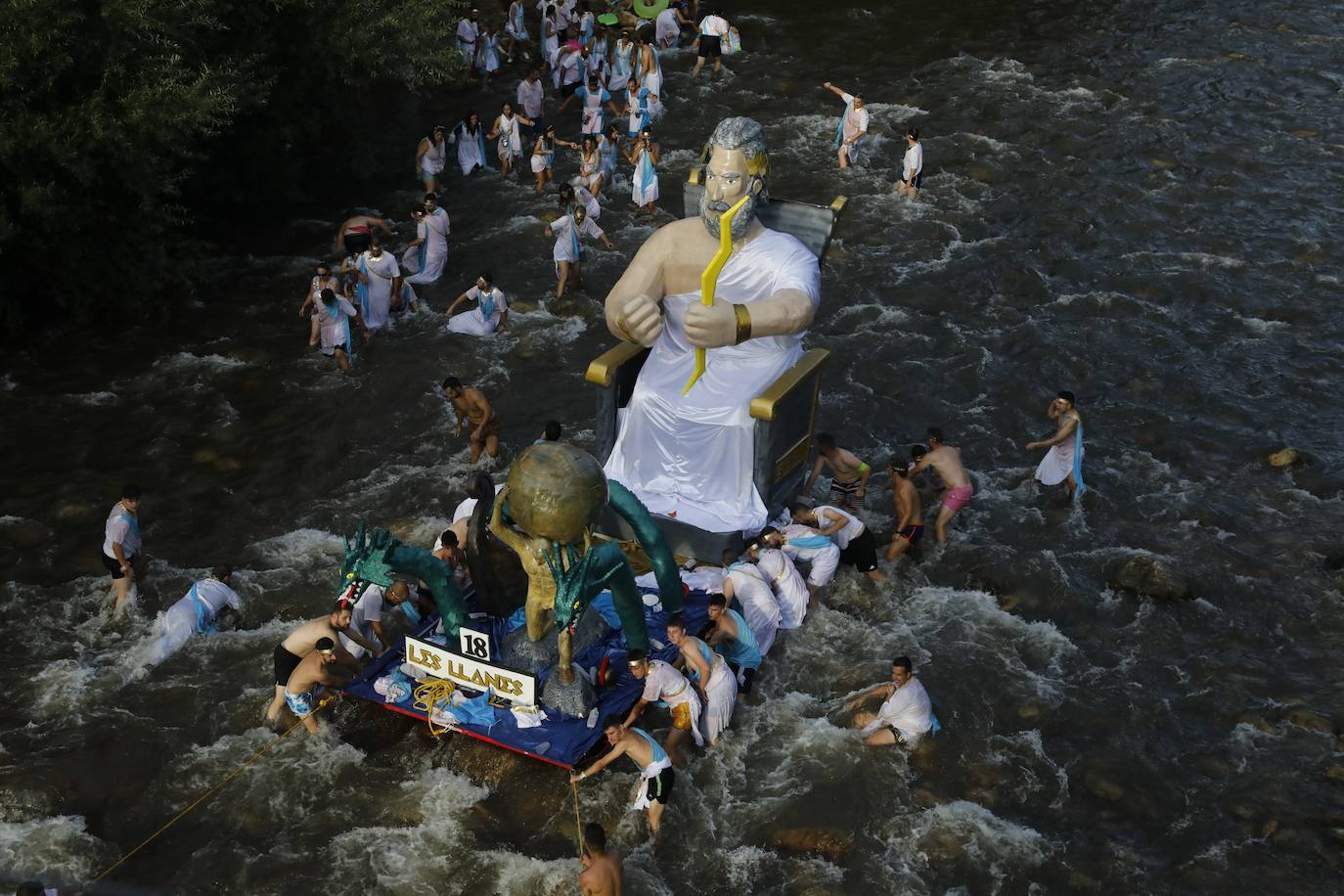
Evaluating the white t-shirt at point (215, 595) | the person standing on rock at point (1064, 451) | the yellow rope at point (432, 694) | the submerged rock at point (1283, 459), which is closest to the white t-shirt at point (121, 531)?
the white t-shirt at point (215, 595)

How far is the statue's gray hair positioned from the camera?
1009cm

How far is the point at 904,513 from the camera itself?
11180 mm

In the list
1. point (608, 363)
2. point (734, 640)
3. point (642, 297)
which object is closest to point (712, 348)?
point (642, 297)

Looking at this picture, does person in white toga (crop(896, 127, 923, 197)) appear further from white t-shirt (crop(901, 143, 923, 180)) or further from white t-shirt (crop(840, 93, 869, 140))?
white t-shirt (crop(840, 93, 869, 140))

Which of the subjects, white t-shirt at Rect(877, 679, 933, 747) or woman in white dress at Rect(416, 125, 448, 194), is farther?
woman in white dress at Rect(416, 125, 448, 194)

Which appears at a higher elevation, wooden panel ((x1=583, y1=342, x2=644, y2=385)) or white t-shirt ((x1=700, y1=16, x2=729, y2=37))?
wooden panel ((x1=583, y1=342, x2=644, y2=385))

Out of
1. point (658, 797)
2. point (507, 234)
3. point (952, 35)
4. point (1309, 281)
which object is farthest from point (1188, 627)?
point (952, 35)

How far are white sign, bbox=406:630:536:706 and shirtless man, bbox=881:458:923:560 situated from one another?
3790 millimetres

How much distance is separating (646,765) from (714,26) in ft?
55.3

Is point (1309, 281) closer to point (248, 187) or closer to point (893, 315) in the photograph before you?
point (893, 315)

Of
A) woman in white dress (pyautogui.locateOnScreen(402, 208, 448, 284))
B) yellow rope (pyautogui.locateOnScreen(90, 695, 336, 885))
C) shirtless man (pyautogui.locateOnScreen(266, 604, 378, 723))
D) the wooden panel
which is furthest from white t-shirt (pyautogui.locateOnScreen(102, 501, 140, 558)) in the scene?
woman in white dress (pyautogui.locateOnScreen(402, 208, 448, 284))

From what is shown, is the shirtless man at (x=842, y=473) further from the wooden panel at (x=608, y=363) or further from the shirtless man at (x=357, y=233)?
the shirtless man at (x=357, y=233)

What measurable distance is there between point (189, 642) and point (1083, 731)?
6.86 metres

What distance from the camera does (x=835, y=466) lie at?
11617 mm
